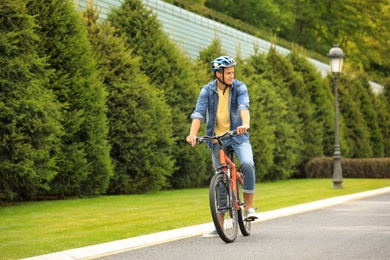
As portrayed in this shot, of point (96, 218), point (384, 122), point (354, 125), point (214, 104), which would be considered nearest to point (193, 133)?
point (214, 104)

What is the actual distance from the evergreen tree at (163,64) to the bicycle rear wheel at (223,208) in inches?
524

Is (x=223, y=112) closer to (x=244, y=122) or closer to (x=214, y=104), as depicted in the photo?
(x=214, y=104)

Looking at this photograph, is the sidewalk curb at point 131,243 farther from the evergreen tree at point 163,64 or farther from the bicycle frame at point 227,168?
the evergreen tree at point 163,64

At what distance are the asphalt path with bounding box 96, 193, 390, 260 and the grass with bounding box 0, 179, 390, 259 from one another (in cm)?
114

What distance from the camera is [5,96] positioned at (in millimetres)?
16797

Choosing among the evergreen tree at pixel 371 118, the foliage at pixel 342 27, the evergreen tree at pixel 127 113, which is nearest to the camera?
the evergreen tree at pixel 127 113

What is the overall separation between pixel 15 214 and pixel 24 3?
4.84 metres

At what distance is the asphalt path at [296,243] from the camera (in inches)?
357


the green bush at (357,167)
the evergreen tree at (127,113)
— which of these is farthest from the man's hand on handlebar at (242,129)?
the green bush at (357,167)

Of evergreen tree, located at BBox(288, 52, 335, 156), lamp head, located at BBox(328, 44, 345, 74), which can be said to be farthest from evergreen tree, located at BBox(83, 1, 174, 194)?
evergreen tree, located at BBox(288, 52, 335, 156)

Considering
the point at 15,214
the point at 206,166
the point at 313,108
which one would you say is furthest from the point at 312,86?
the point at 15,214

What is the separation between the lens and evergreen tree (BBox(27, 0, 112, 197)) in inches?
747

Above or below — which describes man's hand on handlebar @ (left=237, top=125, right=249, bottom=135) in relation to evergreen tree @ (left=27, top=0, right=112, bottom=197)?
below

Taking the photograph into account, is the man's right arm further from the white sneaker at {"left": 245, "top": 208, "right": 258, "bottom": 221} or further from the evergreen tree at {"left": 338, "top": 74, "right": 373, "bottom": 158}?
the evergreen tree at {"left": 338, "top": 74, "right": 373, "bottom": 158}
